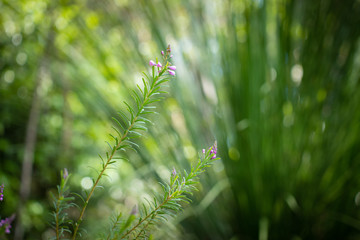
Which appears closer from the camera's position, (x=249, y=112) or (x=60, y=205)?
(x=60, y=205)

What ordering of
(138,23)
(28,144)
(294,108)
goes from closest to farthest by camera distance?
(294,108)
(28,144)
(138,23)

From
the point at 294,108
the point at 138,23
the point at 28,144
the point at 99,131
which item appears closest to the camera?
the point at 294,108

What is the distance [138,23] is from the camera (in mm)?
1128

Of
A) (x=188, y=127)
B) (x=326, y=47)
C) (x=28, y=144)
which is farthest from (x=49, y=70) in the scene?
(x=326, y=47)

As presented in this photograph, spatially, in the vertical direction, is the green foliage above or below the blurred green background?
below

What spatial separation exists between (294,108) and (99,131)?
97 centimetres

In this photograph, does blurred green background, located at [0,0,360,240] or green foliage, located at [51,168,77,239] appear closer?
green foliage, located at [51,168,77,239]

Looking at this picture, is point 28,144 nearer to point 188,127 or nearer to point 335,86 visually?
point 188,127

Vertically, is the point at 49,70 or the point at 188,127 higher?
the point at 49,70

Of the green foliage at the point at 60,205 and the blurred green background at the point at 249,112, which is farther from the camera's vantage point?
the blurred green background at the point at 249,112

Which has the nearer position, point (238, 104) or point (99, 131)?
point (238, 104)

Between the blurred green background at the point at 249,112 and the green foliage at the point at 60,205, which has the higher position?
the blurred green background at the point at 249,112

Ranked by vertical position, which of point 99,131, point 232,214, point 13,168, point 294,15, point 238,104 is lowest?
point 232,214

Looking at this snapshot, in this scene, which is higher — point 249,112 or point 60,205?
point 249,112
